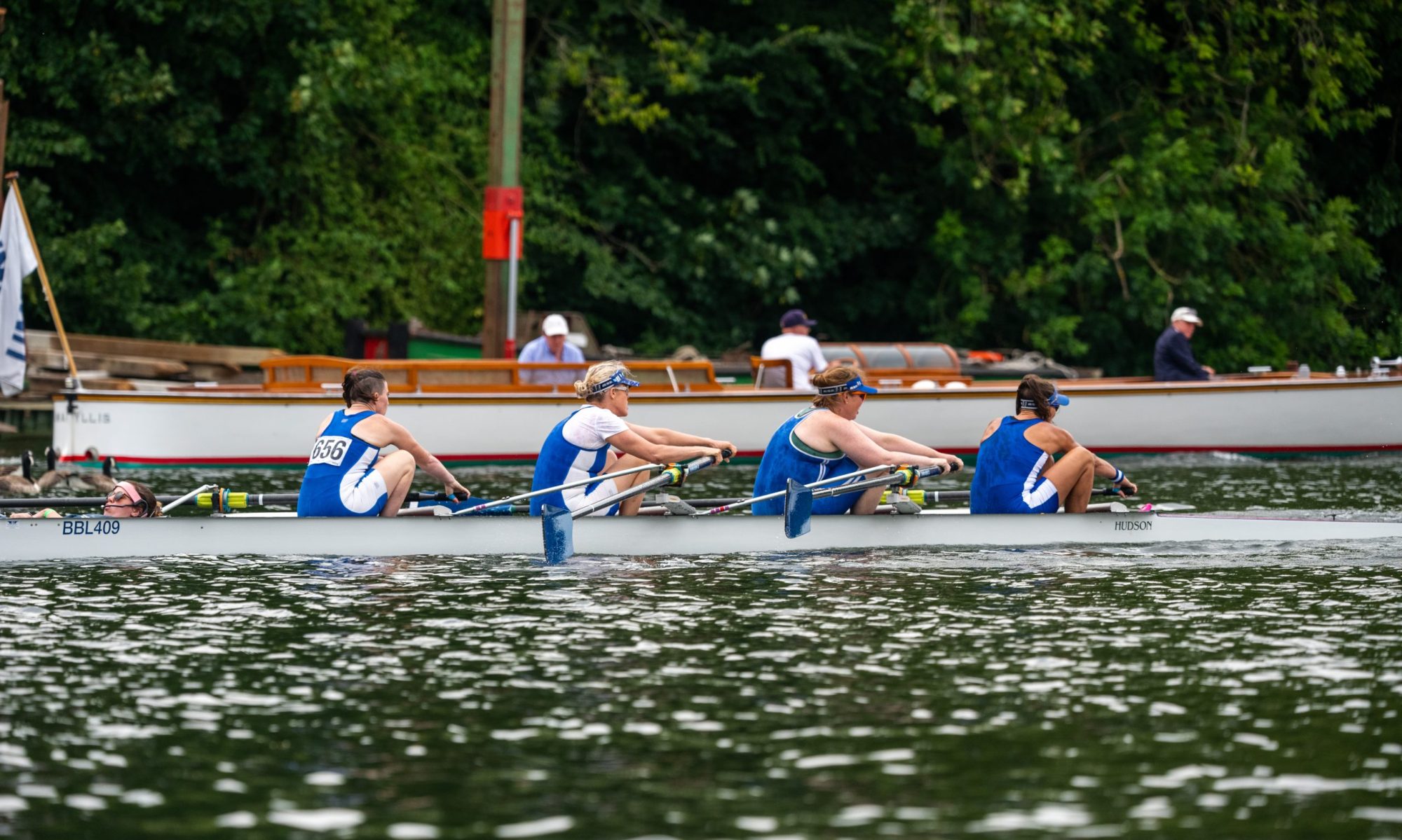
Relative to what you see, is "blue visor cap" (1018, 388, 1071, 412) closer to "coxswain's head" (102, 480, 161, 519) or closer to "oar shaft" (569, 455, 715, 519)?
"oar shaft" (569, 455, 715, 519)

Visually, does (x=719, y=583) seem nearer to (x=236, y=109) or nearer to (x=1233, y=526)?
(x=1233, y=526)

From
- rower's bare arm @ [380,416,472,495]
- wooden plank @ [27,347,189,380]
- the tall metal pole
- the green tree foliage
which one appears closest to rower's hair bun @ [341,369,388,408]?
rower's bare arm @ [380,416,472,495]

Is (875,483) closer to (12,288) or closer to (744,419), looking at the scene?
(744,419)

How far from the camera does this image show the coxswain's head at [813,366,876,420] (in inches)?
491

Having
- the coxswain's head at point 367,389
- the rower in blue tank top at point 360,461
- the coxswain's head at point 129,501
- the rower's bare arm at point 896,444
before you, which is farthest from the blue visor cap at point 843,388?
the coxswain's head at point 129,501

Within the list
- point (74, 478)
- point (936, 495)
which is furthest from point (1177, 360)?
point (74, 478)

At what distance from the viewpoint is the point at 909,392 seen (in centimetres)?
2167

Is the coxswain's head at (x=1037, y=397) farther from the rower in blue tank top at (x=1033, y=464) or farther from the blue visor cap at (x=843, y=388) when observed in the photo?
the blue visor cap at (x=843, y=388)

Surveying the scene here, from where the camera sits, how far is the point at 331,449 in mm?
12195

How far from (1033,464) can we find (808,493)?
153 cm

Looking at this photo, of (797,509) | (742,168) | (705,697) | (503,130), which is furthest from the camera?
(742,168)

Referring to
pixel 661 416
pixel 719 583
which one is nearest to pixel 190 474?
pixel 661 416

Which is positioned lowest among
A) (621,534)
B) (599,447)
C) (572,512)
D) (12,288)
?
(621,534)

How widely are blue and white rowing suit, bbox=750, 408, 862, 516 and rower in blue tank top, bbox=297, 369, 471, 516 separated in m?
2.09
